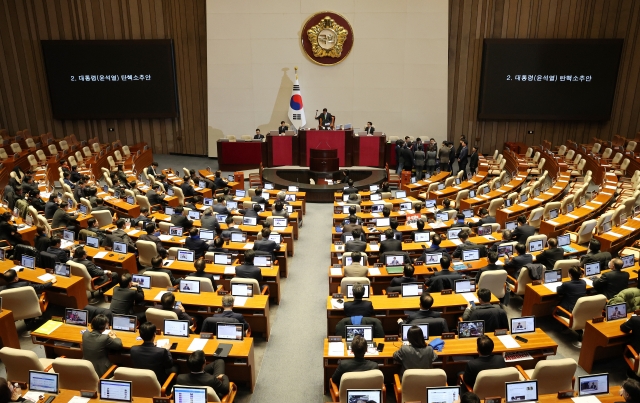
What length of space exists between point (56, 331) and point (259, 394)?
2.80 m

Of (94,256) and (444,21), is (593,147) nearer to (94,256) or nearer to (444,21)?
(444,21)

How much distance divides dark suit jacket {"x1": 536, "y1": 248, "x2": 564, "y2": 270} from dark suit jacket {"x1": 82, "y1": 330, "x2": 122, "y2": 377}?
692 centimetres

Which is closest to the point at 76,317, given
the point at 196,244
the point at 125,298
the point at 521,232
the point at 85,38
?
→ the point at 125,298

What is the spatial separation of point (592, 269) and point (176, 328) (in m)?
6.54

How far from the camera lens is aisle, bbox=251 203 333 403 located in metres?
6.52

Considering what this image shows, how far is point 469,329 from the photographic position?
6277 mm

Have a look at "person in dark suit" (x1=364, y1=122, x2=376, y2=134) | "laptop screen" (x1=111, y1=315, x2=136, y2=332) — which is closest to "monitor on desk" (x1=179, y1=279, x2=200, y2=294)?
"laptop screen" (x1=111, y1=315, x2=136, y2=332)

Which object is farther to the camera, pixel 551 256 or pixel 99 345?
pixel 551 256

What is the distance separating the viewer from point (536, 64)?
19.5 meters

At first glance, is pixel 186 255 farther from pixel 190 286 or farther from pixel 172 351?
pixel 172 351

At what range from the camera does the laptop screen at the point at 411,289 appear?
7430 millimetres

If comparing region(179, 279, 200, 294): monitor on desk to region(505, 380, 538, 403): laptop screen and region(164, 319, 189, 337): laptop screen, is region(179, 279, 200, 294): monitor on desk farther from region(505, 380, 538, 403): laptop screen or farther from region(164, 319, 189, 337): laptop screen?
region(505, 380, 538, 403): laptop screen

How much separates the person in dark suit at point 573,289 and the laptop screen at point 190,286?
217 inches

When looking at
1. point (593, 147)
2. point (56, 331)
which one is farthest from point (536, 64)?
point (56, 331)
